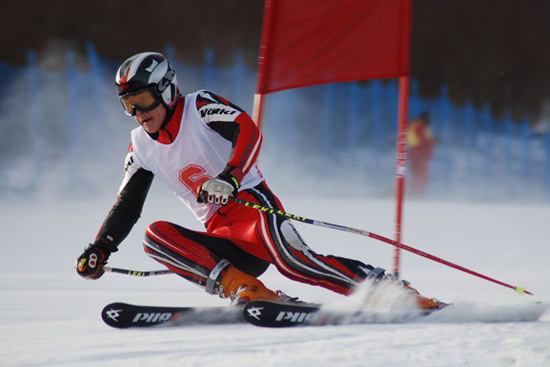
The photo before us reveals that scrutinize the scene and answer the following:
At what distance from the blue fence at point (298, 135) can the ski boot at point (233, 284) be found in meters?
6.78

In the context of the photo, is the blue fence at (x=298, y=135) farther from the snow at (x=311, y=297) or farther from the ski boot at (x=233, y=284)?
the ski boot at (x=233, y=284)

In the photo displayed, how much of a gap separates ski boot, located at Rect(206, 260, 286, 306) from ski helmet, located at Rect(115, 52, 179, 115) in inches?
28.3

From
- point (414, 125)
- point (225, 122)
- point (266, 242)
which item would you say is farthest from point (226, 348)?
point (414, 125)

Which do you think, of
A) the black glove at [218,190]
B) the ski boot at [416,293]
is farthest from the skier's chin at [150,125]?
the ski boot at [416,293]

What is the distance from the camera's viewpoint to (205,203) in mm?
3025

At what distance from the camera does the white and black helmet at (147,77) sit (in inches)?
119

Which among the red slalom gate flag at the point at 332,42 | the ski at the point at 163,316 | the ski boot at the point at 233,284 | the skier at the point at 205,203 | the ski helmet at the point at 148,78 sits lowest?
the ski at the point at 163,316

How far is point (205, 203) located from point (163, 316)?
1.57ft

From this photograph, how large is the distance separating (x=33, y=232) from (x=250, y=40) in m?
6.42

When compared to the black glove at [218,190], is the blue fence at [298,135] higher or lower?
higher

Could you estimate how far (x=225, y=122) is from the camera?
3.07m

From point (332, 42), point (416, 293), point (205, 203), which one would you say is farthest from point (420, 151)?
point (205, 203)

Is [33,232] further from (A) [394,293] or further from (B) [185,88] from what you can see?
(B) [185,88]

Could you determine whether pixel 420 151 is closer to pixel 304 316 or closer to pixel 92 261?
pixel 92 261
